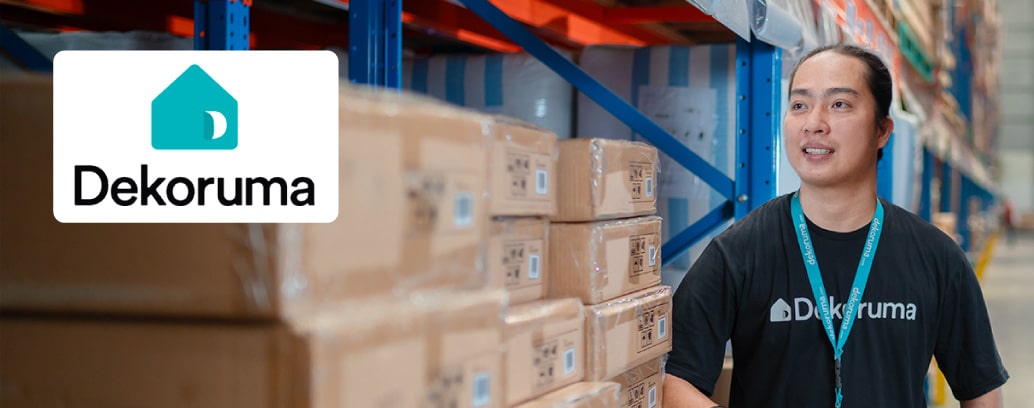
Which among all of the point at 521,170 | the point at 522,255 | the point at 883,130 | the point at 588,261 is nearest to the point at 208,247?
the point at 521,170

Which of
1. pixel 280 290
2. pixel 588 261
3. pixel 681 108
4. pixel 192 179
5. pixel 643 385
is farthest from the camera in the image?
pixel 681 108

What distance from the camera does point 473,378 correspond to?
1.53 metres

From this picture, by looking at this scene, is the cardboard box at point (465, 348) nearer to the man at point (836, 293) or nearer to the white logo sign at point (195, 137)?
the white logo sign at point (195, 137)

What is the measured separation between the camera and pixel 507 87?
4219mm

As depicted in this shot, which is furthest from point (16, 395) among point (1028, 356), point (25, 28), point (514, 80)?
point (1028, 356)

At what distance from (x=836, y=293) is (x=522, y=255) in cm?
102

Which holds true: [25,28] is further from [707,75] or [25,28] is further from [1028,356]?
[1028,356]

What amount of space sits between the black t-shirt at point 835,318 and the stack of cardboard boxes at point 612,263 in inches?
5.4

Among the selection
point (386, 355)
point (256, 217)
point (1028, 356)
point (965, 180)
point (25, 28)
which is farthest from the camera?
point (965, 180)

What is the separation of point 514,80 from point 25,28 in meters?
2.12

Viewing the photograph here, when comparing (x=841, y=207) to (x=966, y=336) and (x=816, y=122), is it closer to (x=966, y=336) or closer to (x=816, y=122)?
(x=816, y=122)

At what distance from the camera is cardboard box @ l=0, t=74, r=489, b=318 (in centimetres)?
118

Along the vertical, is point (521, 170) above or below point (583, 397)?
above

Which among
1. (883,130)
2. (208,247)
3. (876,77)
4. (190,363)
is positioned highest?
(876,77)
